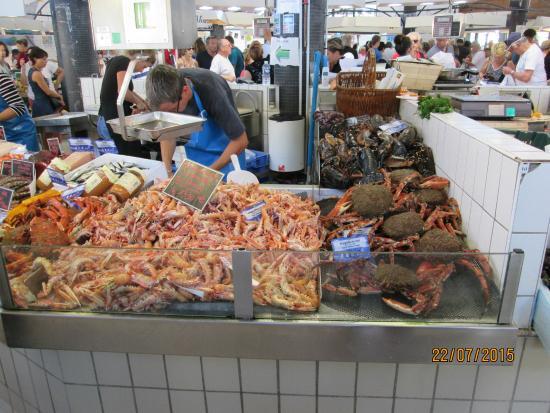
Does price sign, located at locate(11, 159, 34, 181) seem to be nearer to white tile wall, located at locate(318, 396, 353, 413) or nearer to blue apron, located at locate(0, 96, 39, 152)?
white tile wall, located at locate(318, 396, 353, 413)

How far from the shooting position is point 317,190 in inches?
127

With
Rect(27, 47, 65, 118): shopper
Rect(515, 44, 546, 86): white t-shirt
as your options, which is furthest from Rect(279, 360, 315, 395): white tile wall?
Rect(27, 47, 65, 118): shopper

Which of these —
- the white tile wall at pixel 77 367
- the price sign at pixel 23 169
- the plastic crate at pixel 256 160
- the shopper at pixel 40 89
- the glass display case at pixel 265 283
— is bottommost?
the white tile wall at pixel 77 367

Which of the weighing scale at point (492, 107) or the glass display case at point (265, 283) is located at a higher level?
the weighing scale at point (492, 107)

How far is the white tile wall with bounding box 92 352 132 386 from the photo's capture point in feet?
7.44

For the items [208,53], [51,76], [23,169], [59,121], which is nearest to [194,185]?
[23,169]

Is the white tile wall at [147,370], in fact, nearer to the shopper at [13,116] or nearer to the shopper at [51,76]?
the shopper at [13,116]

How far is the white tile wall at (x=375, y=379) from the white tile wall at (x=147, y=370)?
986mm

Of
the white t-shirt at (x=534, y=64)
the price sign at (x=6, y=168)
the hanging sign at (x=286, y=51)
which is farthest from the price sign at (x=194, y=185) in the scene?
the white t-shirt at (x=534, y=64)

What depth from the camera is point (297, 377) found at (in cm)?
220

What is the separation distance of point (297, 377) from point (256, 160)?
186 inches

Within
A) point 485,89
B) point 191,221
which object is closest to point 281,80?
point 485,89

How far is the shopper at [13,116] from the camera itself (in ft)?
17.1
